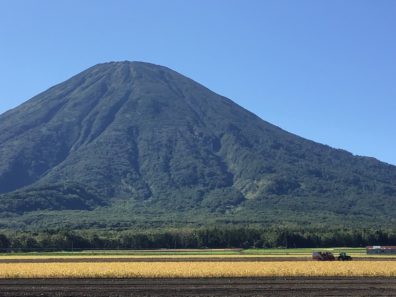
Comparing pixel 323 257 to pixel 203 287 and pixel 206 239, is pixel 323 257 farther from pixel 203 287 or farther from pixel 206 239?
pixel 206 239

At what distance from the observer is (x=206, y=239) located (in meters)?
104

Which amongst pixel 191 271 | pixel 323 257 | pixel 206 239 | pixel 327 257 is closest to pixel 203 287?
pixel 191 271

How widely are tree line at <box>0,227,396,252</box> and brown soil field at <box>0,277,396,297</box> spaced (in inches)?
2188

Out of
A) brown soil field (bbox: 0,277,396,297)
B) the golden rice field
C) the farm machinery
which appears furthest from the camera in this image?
the farm machinery

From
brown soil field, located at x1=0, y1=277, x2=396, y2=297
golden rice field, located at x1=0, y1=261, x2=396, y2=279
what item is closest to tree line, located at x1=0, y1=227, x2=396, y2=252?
golden rice field, located at x1=0, y1=261, x2=396, y2=279

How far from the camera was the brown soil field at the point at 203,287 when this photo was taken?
110 ft

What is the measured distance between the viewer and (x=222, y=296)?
3244 centimetres

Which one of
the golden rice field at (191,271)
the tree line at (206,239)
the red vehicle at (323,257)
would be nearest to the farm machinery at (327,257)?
the red vehicle at (323,257)

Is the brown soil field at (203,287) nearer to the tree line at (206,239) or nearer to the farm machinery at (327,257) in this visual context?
the farm machinery at (327,257)

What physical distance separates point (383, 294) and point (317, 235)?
73.3 m

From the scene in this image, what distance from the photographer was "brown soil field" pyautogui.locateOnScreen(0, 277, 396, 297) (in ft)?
110

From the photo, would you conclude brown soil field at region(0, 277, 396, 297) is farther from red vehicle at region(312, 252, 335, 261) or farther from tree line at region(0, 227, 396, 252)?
tree line at region(0, 227, 396, 252)

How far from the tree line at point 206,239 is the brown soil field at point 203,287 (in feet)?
182

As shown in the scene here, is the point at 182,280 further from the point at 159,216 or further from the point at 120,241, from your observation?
the point at 159,216
